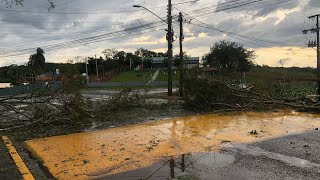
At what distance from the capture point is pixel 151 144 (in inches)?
379

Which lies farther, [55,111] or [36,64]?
[36,64]

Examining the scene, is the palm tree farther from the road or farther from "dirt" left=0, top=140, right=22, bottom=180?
"dirt" left=0, top=140, right=22, bottom=180

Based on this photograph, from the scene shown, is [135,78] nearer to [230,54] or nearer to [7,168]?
[230,54]

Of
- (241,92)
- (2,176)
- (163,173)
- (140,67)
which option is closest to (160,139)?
(163,173)

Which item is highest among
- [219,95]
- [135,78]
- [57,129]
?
[219,95]

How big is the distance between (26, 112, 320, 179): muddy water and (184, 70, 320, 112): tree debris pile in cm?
149

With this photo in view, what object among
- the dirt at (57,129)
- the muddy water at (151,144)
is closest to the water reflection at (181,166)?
the muddy water at (151,144)

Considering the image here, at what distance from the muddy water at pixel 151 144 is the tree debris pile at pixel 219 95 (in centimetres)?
149

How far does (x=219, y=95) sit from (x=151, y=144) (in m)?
8.13

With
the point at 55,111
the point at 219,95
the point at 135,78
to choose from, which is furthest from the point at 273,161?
the point at 135,78

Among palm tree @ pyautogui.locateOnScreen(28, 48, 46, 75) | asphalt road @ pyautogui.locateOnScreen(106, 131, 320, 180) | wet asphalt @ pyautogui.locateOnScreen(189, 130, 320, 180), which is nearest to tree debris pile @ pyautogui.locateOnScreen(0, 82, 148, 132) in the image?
palm tree @ pyautogui.locateOnScreen(28, 48, 46, 75)

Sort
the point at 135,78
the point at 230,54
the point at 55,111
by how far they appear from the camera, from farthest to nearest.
Answer: the point at 135,78 < the point at 230,54 < the point at 55,111

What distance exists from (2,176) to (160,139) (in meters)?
4.50

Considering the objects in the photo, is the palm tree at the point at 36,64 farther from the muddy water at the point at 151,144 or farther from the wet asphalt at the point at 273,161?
the wet asphalt at the point at 273,161
